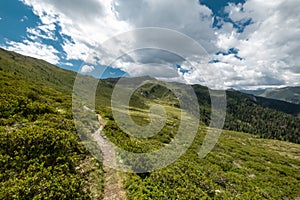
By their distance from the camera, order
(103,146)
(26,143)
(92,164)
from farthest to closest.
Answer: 1. (103,146)
2. (92,164)
3. (26,143)

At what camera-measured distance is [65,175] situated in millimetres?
12242

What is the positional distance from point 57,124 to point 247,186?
24.6 m

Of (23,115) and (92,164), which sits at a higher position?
(23,115)

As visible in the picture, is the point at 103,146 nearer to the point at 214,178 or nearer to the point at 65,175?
the point at 65,175

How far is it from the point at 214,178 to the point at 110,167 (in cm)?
1306

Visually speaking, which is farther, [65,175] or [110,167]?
[110,167]

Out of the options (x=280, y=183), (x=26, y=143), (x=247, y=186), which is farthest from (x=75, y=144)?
(x=280, y=183)

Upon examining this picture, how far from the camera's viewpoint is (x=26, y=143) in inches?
543

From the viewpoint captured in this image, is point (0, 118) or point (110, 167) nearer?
point (110, 167)

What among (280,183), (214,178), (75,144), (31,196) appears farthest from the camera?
(280,183)

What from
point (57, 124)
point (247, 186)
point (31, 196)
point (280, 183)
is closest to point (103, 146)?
point (57, 124)

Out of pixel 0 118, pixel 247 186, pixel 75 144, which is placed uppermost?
pixel 0 118

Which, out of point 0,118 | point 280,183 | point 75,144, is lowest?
point 280,183

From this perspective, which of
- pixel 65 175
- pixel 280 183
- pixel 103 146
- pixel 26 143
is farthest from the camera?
pixel 280 183
